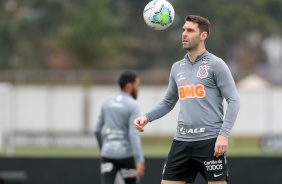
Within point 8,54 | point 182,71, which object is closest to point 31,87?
point 8,54

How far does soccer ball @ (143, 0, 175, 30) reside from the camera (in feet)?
28.1

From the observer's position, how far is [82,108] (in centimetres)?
2998

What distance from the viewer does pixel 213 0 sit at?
4559cm

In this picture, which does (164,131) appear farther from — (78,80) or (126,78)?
(126,78)

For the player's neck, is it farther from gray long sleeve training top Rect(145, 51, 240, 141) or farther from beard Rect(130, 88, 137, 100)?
beard Rect(130, 88, 137, 100)

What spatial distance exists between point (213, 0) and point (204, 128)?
37984 mm

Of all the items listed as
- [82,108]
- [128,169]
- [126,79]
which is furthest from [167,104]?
[82,108]

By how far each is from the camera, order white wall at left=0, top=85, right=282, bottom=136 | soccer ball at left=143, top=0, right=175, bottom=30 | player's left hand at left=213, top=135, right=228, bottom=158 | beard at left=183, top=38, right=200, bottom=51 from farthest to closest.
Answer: white wall at left=0, top=85, right=282, bottom=136, soccer ball at left=143, top=0, right=175, bottom=30, beard at left=183, top=38, right=200, bottom=51, player's left hand at left=213, top=135, right=228, bottom=158

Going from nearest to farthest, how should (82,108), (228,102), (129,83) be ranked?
(228,102), (129,83), (82,108)

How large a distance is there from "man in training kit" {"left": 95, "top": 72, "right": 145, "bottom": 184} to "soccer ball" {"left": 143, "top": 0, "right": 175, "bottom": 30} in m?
2.02

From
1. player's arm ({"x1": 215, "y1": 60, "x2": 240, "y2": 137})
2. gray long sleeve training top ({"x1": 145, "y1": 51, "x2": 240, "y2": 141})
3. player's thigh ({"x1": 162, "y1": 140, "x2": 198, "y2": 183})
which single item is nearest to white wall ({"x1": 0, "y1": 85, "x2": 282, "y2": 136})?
player's thigh ({"x1": 162, "y1": 140, "x2": 198, "y2": 183})

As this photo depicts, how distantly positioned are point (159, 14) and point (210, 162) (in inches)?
61.4

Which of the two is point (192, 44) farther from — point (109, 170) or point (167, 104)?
point (109, 170)

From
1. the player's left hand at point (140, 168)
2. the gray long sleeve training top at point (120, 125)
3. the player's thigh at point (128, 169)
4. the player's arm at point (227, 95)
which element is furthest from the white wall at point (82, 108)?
the player's arm at point (227, 95)
